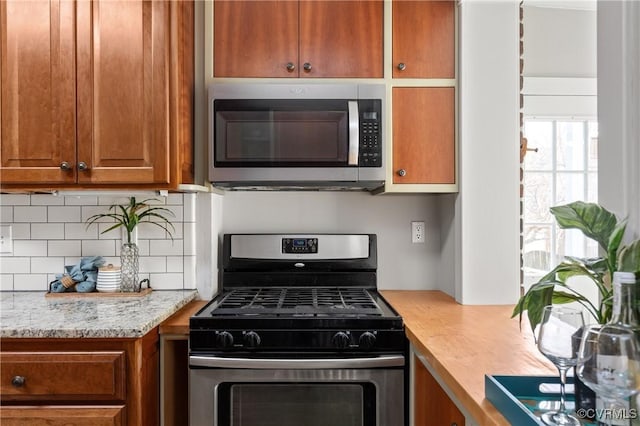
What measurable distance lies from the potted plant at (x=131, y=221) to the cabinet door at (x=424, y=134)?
3.68 feet

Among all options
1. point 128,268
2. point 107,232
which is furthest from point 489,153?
point 107,232

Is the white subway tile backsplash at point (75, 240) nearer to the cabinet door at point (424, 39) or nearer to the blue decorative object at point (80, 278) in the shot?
the blue decorative object at point (80, 278)

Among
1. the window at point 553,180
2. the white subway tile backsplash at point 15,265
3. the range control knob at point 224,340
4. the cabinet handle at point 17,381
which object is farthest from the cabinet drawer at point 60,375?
the window at point 553,180

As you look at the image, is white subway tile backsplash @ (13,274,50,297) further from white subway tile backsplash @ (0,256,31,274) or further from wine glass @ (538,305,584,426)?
wine glass @ (538,305,584,426)

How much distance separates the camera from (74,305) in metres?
1.87

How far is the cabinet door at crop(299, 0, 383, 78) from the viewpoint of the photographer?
2.01m

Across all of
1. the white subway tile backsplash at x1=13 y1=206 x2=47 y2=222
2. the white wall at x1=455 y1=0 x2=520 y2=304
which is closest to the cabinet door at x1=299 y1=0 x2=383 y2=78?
the white wall at x1=455 y1=0 x2=520 y2=304

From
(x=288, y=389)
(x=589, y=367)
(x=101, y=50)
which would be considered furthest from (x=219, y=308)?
(x=589, y=367)

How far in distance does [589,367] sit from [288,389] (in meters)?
1.12

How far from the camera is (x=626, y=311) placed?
815 millimetres

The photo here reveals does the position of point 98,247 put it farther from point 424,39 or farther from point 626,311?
point 626,311

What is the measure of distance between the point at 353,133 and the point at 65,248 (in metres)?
1.48

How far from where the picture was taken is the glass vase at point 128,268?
81.9 inches

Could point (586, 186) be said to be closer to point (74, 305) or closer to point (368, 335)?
point (368, 335)
